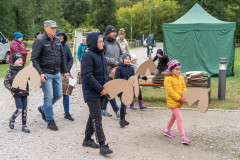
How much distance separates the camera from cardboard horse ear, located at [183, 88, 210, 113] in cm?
479

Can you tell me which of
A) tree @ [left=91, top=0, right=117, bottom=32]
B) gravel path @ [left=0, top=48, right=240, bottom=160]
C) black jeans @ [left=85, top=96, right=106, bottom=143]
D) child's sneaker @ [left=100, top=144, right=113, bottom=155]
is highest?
tree @ [left=91, top=0, right=117, bottom=32]

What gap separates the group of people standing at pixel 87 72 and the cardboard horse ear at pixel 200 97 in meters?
0.12

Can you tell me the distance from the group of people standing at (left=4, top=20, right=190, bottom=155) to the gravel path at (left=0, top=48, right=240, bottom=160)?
8.1 inches

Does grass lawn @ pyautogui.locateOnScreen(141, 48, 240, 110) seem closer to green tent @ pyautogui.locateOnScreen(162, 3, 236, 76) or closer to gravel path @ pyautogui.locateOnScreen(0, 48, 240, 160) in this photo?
gravel path @ pyautogui.locateOnScreen(0, 48, 240, 160)

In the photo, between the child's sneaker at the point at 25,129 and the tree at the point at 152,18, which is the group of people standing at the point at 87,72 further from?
the tree at the point at 152,18

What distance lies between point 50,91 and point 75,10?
83.2 meters

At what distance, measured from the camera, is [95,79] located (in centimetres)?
431

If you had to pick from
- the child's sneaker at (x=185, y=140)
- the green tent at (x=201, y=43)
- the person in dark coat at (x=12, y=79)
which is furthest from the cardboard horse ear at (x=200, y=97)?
the green tent at (x=201, y=43)

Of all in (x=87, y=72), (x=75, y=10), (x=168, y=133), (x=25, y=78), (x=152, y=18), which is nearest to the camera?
(x=87, y=72)

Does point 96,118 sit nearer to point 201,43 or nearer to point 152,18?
point 201,43

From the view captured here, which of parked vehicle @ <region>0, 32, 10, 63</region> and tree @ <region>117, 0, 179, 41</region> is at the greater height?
tree @ <region>117, 0, 179, 41</region>

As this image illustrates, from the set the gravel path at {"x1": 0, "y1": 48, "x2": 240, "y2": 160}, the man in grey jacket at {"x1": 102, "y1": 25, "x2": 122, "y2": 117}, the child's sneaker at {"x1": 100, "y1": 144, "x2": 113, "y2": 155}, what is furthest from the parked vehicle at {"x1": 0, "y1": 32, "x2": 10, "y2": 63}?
the child's sneaker at {"x1": 100, "y1": 144, "x2": 113, "y2": 155}

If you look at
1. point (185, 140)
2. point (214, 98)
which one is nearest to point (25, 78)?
point (185, 140)

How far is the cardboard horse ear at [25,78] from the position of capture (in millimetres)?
4949
